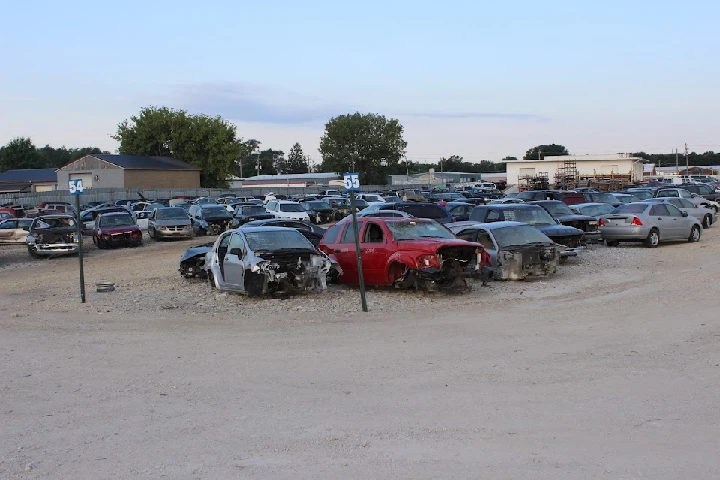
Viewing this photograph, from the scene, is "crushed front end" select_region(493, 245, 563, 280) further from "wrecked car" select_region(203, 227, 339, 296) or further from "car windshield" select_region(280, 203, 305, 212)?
"car windshield" select_region(280, 203, 305, 212)

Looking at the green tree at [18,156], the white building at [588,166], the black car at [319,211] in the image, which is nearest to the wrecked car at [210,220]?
the black car at [319,211]

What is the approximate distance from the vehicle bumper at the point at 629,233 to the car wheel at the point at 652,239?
0.68 ft

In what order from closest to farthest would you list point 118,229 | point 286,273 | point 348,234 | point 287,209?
point 286,273
point 348,234
point 118,229
point 287,209

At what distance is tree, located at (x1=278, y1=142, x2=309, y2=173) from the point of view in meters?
179

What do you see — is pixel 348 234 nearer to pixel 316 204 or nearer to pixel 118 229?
pixel 118 229

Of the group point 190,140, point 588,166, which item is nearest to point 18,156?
point 190,140

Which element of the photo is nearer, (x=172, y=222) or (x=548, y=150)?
(x=172, y=222)

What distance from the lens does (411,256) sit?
47.5 ft

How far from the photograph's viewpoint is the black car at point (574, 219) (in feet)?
76.5

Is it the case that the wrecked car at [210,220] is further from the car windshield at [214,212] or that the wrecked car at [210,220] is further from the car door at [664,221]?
the car door at [664,221]

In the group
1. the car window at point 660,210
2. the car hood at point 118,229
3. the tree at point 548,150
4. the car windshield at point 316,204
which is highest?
the tree at point 548,150

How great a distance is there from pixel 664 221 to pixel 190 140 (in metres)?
70.7

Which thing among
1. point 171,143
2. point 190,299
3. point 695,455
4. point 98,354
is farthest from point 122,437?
point 171,143

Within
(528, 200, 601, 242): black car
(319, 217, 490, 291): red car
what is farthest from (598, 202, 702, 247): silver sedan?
(319, 217, 490, 291): red car
